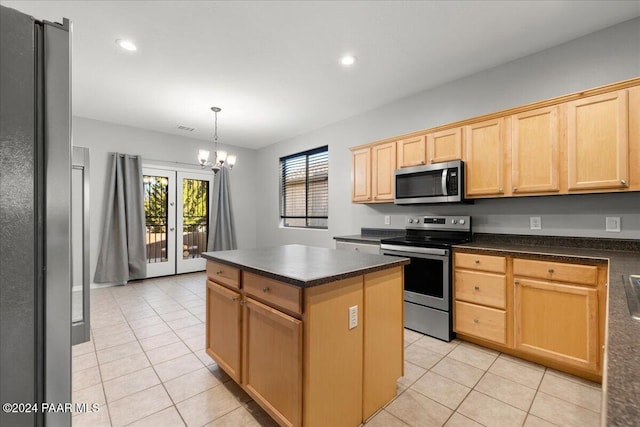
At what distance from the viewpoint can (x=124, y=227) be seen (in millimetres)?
4785

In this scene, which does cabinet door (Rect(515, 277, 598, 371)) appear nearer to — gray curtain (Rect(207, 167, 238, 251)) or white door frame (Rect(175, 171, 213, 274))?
gray curtain (Rect(207, 167, 238, 251))

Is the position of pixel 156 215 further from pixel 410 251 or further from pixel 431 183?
pixel 431 183

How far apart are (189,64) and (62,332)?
3.00 m

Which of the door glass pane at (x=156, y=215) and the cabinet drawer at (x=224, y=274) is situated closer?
the cabinet drawer at (x=224, y=274)

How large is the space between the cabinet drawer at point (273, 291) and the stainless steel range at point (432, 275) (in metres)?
1.85

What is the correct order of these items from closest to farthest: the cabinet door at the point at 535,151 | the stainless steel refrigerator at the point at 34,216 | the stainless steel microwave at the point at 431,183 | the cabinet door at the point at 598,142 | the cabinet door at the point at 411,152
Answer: the stainless steel refrigerator at the point at 34,216
the cabinet door at the point at 598,142
the cabinet door at the point at 535,151
the stainless steel microwave at the point at 431,183
the cabinet door at the point at 411,152

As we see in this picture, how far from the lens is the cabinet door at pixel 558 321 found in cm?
202

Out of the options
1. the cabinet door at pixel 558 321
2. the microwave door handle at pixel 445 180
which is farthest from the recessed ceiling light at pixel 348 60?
the cabinet door at pixel 558 321

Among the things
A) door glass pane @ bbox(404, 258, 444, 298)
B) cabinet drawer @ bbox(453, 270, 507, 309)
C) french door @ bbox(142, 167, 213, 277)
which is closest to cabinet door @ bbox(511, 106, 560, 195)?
cabinet drawer @ bbox(453, 270, 507, 309)

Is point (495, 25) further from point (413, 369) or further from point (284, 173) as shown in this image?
point (284, 173)

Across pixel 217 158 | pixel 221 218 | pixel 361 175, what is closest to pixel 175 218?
pixel 221 218

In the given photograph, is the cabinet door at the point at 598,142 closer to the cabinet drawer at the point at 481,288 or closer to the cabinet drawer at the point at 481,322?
the cabinet drawer at the point at 481,288

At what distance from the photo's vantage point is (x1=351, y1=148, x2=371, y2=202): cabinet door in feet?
12.6

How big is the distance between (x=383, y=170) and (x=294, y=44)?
182 centimetres
